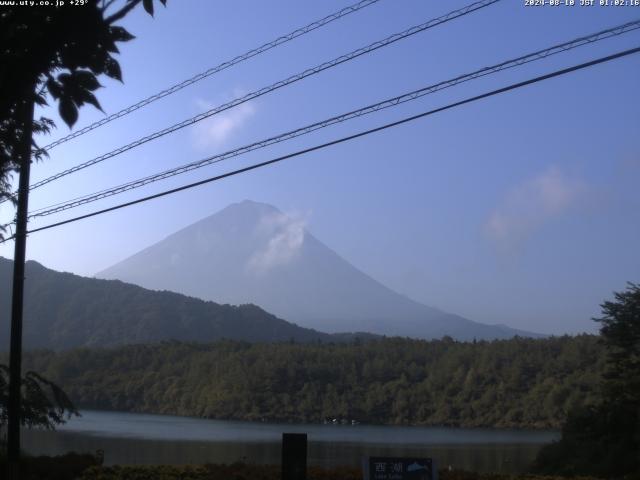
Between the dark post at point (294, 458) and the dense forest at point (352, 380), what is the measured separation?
5452 cm

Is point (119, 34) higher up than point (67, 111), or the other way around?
point (119, 34)

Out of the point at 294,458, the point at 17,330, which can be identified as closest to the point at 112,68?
the point at 294,458

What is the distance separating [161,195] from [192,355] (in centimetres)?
8917

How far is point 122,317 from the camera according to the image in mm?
159875

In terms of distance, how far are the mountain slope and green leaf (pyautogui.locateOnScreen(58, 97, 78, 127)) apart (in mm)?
140323

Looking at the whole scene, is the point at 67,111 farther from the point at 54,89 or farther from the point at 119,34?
the point at 119,34

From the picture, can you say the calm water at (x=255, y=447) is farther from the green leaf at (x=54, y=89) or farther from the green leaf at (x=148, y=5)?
the green leaf at (x=148, y=5)

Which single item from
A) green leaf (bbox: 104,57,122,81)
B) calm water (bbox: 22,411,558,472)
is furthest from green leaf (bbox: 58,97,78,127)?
calm water (bbox: 22,411,558,472)

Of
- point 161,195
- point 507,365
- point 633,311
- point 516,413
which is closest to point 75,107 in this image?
point 161,195

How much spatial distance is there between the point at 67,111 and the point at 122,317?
15908cm

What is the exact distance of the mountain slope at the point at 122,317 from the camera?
15138 cm

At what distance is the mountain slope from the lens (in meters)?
151

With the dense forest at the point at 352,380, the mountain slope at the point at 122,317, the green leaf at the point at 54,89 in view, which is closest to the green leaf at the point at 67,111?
the green leaf at the point at 54,89

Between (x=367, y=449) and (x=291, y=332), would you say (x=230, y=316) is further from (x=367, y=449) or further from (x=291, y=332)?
(x=367, y=449)
